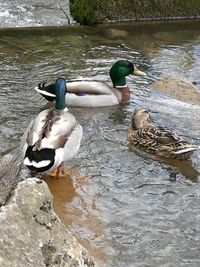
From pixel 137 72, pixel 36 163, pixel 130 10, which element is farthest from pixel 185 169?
pixel 130 10

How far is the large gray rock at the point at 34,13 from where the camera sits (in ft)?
43.8

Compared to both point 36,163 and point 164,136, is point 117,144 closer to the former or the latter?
point 164,136

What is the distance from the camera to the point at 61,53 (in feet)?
36.5

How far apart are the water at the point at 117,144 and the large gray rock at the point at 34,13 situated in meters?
0.62

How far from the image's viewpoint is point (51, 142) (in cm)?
602

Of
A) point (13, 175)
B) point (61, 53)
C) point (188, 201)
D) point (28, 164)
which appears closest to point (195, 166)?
point (188, 201)

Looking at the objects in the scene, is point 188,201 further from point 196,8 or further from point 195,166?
point 196,8

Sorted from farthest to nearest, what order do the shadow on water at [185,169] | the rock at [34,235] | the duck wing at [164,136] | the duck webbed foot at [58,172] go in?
the duck wing at [164,136] < the shadow on water at [185,169] < the duck webbed foot at [58,172] < the rock at [34,235]

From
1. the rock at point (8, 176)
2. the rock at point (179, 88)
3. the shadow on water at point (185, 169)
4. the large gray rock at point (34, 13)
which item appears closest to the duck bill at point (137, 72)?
the rock at point (179, 88)

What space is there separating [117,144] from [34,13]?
7477mm

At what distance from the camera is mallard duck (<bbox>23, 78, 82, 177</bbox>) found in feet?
19.1

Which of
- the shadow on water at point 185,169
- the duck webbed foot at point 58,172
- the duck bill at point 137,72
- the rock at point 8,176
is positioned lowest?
the duck bill at point 137,72

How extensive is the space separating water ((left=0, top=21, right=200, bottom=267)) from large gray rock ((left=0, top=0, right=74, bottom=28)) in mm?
622

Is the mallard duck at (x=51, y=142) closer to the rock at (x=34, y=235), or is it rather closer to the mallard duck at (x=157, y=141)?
the mallard duck at (x=157, y=141)
